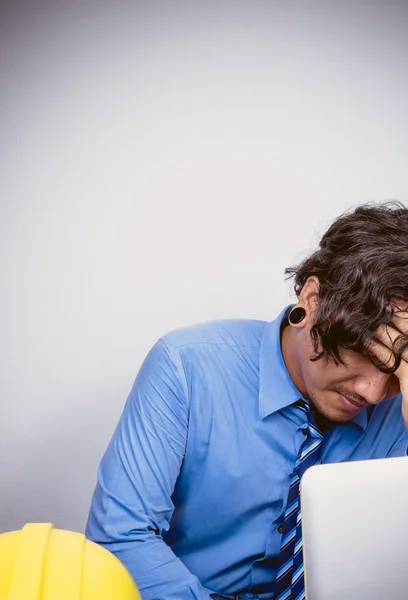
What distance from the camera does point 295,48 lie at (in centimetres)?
180

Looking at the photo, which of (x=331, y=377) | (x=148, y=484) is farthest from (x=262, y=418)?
(x=148, y=484)

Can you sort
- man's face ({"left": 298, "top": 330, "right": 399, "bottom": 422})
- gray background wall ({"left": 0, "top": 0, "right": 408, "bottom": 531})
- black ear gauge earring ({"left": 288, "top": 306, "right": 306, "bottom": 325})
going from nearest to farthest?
man's face ({"left": 298, "top": 330, "right": 399, "bottom": 422}) → black ear gauge earring ({"left": 288, "top": 306, "right": 306, "bottom": 325}) → gray background wall ({"left": 0, "top": 0, "right": 408, "bottom": 531})

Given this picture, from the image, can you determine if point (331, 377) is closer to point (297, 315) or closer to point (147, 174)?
point (297, 315)

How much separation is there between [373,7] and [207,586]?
1.59m

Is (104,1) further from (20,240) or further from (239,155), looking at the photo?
(20,240)

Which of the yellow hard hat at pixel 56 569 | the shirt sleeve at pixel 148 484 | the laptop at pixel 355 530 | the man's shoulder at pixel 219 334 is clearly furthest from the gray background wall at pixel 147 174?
the laptop at pixel 355 530

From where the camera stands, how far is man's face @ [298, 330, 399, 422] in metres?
1.20

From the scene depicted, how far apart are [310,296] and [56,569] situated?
718 millimetres

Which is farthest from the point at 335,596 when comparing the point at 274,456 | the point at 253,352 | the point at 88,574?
the point at 253,352

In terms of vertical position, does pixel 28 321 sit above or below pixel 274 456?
above

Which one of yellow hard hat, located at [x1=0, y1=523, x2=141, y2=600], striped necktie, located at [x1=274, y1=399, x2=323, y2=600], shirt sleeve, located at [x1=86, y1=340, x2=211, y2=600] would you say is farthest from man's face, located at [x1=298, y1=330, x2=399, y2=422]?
yellow hard hat, located at [x1=0, y1=523, x2=141, y2=600]

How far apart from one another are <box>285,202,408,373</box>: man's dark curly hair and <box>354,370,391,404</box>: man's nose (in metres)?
0.04

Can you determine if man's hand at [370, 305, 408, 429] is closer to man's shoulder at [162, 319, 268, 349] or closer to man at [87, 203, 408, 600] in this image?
man at [87, 203, 408, 600]

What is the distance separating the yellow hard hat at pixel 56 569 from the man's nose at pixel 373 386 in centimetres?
56
